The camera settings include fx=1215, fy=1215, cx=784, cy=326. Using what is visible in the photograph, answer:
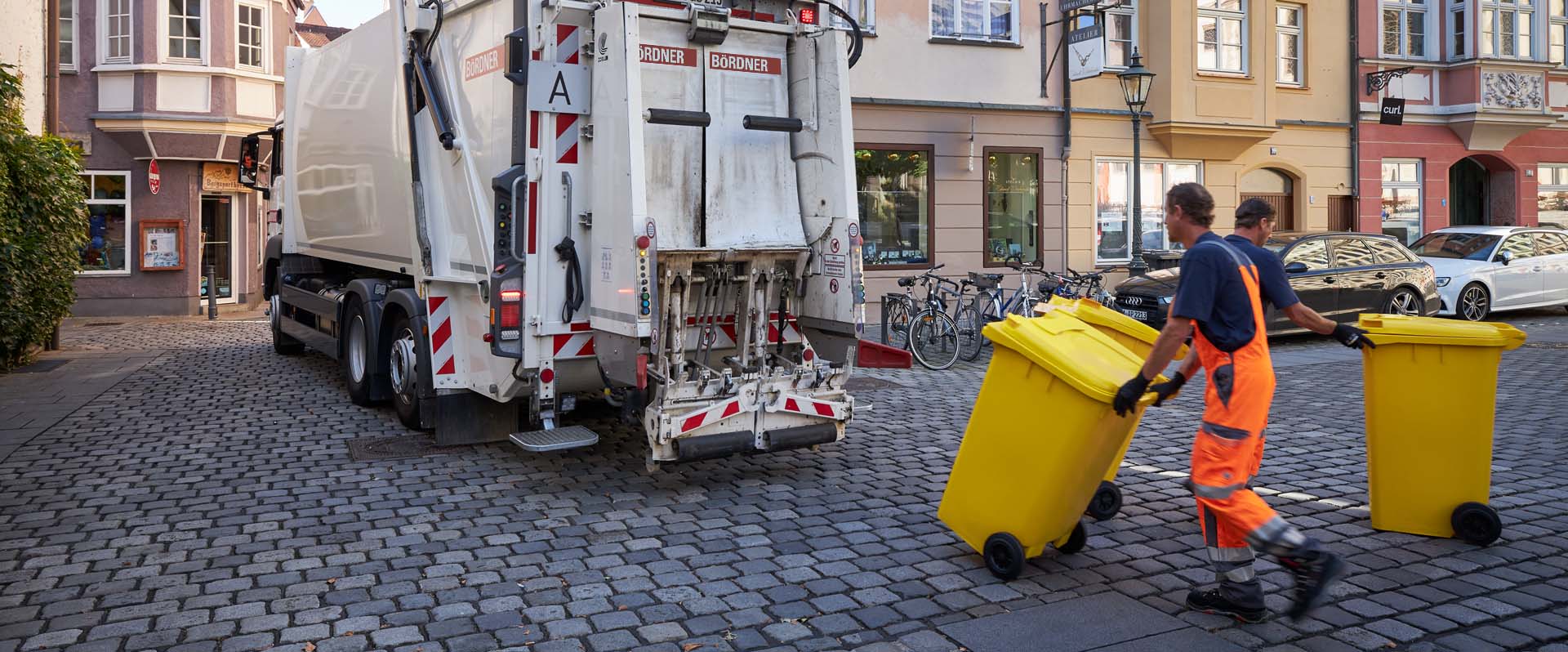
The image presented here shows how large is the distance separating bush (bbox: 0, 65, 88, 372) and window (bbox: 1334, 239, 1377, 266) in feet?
48.8

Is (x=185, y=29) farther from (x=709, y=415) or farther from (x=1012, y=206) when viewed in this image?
(x=709, y=415)

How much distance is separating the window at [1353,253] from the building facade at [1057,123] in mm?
4743

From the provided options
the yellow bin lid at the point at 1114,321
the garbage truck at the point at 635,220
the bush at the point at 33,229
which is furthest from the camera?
the bush at the point at 33,229

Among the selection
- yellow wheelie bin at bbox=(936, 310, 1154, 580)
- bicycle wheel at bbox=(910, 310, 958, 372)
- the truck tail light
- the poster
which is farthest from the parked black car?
the poster

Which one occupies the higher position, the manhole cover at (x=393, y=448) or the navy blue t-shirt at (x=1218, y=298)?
the navy blue t-shirt at (x=1218, y=298)

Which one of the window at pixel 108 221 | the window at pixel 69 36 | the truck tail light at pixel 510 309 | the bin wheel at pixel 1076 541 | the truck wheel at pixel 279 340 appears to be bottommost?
the bin wheel at pixel 1076 541

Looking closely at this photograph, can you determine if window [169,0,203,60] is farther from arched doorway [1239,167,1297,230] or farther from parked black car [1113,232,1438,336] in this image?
arched doorway [1239,167,1297,230]

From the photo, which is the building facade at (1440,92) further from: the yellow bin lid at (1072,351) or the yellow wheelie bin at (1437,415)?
the yellow bin lid at (1072,351)

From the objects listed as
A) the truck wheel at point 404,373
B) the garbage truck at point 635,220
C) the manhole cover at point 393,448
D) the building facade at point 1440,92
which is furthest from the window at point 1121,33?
the manhole cover at point 393,448

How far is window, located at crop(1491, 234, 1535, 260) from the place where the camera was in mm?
18109

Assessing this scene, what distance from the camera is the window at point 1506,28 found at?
2319 cm

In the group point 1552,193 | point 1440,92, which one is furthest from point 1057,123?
point 1552,193

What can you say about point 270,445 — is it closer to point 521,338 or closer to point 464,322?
point 464,322

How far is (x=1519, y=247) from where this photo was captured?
18.3 metres
